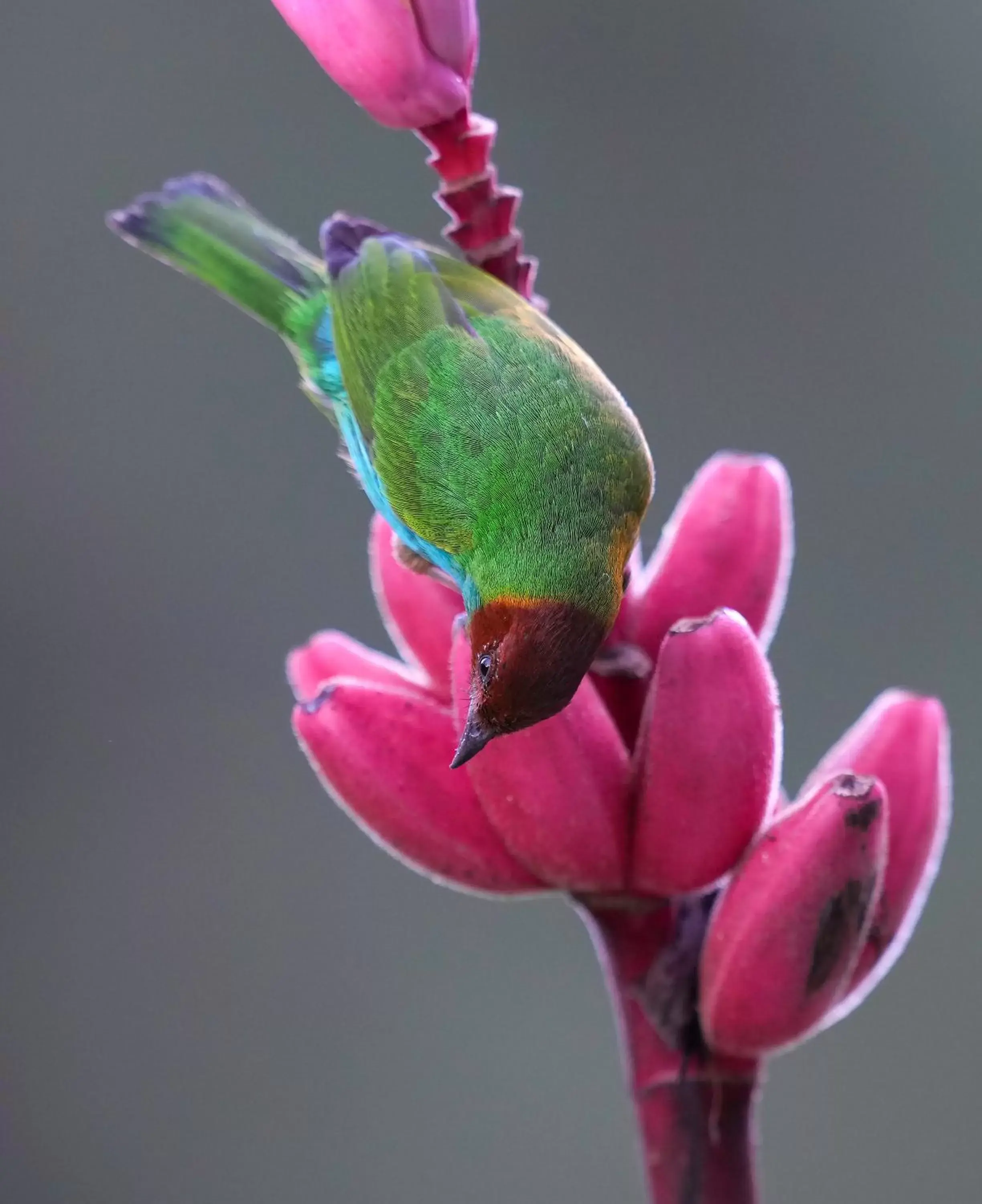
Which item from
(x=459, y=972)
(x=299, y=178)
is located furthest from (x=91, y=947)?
(x=299, y=178)

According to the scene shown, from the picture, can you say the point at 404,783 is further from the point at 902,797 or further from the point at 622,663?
the point at 902,797

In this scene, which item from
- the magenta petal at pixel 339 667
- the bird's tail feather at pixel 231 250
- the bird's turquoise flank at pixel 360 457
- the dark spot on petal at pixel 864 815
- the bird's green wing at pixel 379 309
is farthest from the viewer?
the bird's tail feather at pixel 231 250

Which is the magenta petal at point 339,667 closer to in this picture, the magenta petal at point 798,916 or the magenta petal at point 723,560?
the magenta petal at point 723,560

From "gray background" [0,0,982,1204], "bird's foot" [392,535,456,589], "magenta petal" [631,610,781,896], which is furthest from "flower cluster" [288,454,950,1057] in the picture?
"gray background" [0,0,982,1204]

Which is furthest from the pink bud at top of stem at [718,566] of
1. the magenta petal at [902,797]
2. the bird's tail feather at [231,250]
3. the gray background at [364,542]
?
the gray background at [364,542]

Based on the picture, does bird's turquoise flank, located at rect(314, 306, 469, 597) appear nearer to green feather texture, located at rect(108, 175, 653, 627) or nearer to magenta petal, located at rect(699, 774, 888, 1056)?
green feather texture, located at rect(108, 175, 653, 627)

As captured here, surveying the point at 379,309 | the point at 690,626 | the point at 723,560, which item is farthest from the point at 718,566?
the point at 379,309
